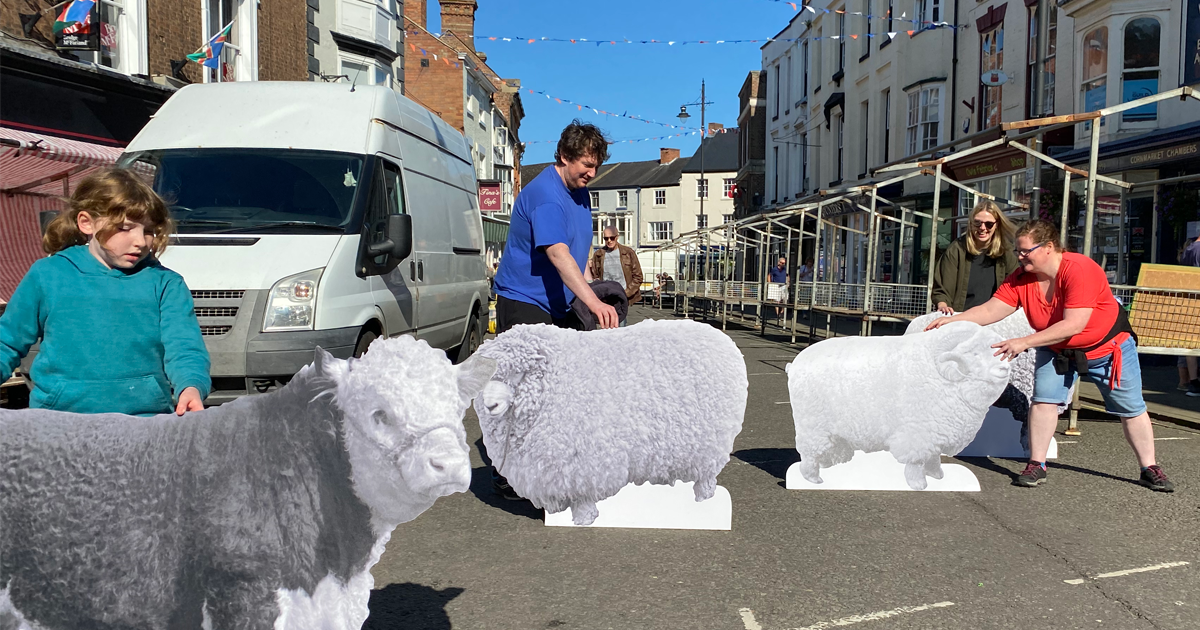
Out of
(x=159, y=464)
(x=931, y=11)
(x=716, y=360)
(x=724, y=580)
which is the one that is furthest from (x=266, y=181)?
(x=931, y=11)

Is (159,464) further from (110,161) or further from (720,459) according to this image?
(110,161)

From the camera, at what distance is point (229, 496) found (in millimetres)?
2072

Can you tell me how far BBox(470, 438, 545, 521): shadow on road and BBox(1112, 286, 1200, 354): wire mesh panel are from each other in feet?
18.6

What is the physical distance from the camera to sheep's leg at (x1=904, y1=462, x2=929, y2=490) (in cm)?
545

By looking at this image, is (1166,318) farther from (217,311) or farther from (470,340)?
(217,311)

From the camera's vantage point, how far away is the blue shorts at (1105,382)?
5613 millimetres

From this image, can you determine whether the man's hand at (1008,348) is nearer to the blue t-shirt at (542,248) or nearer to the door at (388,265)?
the blue t-shirt at (542,248)

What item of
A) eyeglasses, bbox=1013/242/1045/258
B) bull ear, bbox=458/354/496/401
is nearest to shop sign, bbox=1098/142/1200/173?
eyeglasses, bbox=1013/242/1045/258

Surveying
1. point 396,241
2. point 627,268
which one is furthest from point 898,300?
point 396,241

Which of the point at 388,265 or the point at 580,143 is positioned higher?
the point at 580,143

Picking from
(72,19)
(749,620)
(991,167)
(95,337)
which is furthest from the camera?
(991,167)

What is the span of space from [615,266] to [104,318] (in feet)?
26.6

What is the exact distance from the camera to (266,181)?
7.39 m

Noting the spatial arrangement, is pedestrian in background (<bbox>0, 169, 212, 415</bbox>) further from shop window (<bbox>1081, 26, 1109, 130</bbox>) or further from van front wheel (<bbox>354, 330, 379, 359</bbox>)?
shop window (<bbox>1081, 26, 1109, 130</bbox>)
